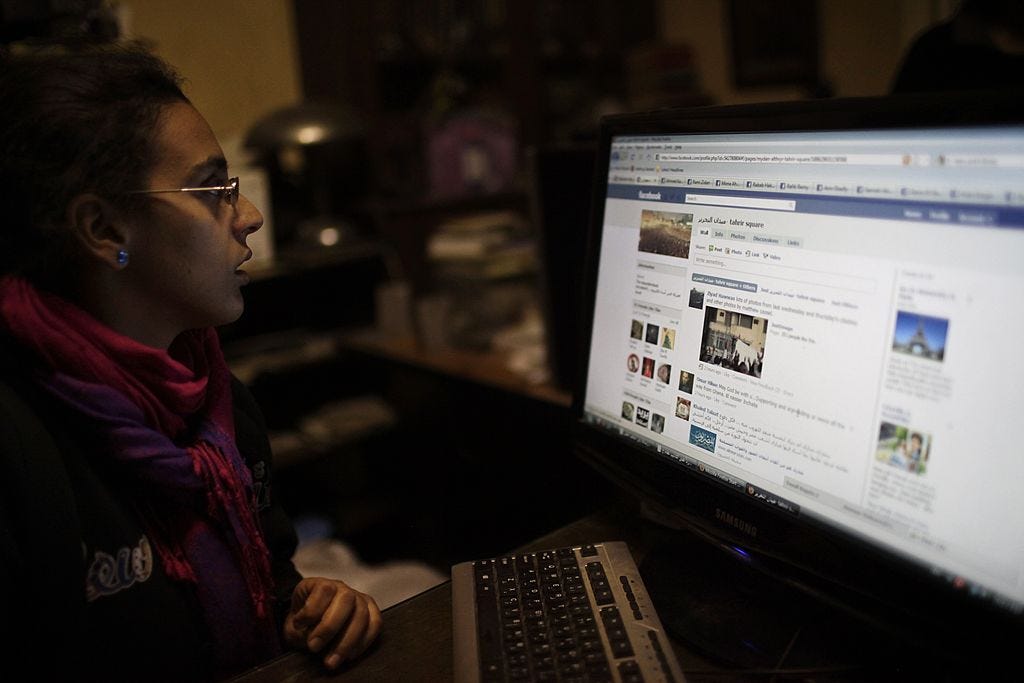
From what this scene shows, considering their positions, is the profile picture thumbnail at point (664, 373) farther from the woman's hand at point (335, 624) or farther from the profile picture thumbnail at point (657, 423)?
the woman's hand at point (335, 624)

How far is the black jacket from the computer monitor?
513mm

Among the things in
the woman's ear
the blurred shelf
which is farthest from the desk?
the blurred shelf

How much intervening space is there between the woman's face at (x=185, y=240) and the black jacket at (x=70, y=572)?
15 centimetres

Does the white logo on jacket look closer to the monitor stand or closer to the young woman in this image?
the young woman

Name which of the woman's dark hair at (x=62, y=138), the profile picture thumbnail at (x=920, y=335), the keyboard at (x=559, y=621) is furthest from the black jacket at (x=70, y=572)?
the profile picture thumbnail at (x=920, y=335)

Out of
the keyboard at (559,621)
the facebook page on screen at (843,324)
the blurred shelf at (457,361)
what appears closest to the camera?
the facebook page on screen at (843,324)

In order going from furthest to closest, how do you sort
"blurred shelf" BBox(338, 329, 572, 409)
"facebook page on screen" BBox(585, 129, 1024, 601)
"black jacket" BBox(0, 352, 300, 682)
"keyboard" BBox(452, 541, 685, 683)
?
"blurred shelf" BBox(338, 329, 572, 409)
"black jacket" BBox(0, 352, 300, 682)
"keyboard" BBox(452, 541, 685, 683)
"facebook page on screen" BBox(585, 129, 1024, 601)

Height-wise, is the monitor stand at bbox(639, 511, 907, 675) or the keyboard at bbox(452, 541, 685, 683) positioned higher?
the keyboard at bbox(452, 541, 685, 683)

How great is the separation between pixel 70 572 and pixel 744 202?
730mm

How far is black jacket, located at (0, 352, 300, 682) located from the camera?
2.54 feet

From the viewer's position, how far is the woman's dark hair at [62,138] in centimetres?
80

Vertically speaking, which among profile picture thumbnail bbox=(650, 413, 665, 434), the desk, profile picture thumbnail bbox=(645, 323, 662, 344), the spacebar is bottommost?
the desk

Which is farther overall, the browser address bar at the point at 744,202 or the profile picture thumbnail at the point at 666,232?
the profile picture thumbnail at the point at 666,232

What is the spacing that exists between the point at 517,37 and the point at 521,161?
0.52m
